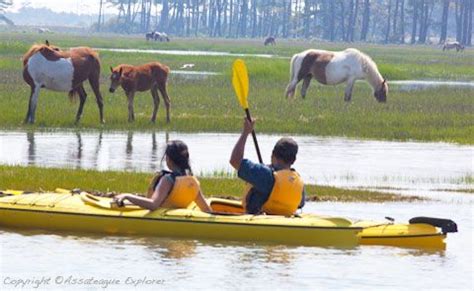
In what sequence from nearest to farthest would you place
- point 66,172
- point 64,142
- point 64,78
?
point 66,172 < point 64,142 < point 64,78

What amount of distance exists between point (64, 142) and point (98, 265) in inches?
511

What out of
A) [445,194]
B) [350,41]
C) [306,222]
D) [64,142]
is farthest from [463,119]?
[350,41]

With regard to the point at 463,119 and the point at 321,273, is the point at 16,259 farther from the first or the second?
the point at 463,119

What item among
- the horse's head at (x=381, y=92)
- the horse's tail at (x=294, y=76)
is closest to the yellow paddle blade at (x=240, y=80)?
the horse's head at (x=381, y=92)

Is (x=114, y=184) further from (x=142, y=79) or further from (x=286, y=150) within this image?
(x=142, y=79)

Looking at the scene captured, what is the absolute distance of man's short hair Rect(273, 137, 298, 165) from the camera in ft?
52.2

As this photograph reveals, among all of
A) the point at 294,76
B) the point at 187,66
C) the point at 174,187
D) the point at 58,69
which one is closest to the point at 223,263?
the point at 174,187

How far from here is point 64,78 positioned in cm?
3222

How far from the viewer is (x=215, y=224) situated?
52.7 feet

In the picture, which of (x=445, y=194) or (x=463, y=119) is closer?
(x=445, y=194)

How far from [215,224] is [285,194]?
830 mm

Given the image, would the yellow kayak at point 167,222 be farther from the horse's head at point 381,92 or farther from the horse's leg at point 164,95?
the horse's head at point 381,92

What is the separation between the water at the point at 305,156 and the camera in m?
23.3

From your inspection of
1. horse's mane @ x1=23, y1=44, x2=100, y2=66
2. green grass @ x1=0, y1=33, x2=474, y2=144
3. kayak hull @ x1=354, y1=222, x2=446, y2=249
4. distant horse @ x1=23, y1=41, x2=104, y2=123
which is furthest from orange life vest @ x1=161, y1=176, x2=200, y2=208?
horse's mane @ x1=23, y1=44, x2=100, y2=66
